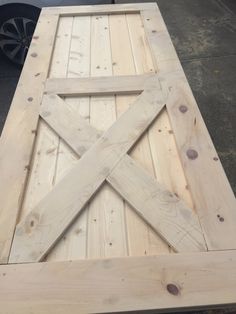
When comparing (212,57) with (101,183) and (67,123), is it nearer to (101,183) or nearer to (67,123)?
(67,123)

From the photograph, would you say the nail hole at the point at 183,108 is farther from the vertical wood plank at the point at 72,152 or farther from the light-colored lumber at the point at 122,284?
the light-colored lumber at the point at 122,284

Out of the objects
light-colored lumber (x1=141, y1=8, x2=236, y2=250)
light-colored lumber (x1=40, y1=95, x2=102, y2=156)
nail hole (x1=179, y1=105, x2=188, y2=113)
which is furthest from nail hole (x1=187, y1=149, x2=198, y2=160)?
light-colored lumber (x1=40, y1=95, x2=102, y2=156)

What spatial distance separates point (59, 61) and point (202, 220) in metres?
1.32

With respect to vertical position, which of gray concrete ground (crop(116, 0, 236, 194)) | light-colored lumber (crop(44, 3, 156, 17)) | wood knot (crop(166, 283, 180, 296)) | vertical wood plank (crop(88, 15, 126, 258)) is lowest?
gray concrete ground (crop(116, 0, 236, 194))

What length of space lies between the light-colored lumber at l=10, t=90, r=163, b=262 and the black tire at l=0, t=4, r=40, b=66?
2087 mm

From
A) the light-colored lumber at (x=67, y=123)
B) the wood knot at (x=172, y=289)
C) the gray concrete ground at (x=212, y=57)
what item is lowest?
the gray concrete ground at (x=212, y=57)

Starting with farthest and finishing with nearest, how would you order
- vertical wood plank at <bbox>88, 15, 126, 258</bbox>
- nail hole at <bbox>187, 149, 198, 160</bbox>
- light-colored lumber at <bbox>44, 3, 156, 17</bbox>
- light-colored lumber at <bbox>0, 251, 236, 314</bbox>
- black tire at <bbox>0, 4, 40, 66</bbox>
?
black tire at <bbox>0, 4, 40, 66</bbox>
light-colored lumber at <bbox>44, 3, 156, 17</bbox>
nail hole at <bbox>187, 149, 198, 160</bbox>
vertical wood plank at <bbox>88, 15, 126, 258</bbox>
light-colored lumber at <bbox>0, 251, 236, 314</bbox>

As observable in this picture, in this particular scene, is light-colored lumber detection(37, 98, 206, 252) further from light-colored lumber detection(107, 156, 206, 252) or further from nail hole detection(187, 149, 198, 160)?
nail hole detection(187, 149, 198, 160)

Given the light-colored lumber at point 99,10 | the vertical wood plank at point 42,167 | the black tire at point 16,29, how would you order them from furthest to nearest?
1. the black tire at point 16,29
2. the light-colored lumber at point 99,10
3. the vertical wood plank at point 42,167

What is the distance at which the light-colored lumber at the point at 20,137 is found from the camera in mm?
1254

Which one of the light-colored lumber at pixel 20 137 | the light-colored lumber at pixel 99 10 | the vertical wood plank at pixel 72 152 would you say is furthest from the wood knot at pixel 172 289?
the light-colored lumber at pixel 99 10

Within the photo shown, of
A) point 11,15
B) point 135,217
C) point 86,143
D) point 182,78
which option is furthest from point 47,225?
point 11,15

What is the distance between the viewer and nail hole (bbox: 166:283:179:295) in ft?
3.40

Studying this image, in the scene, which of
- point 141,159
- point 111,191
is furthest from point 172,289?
point 141,159
